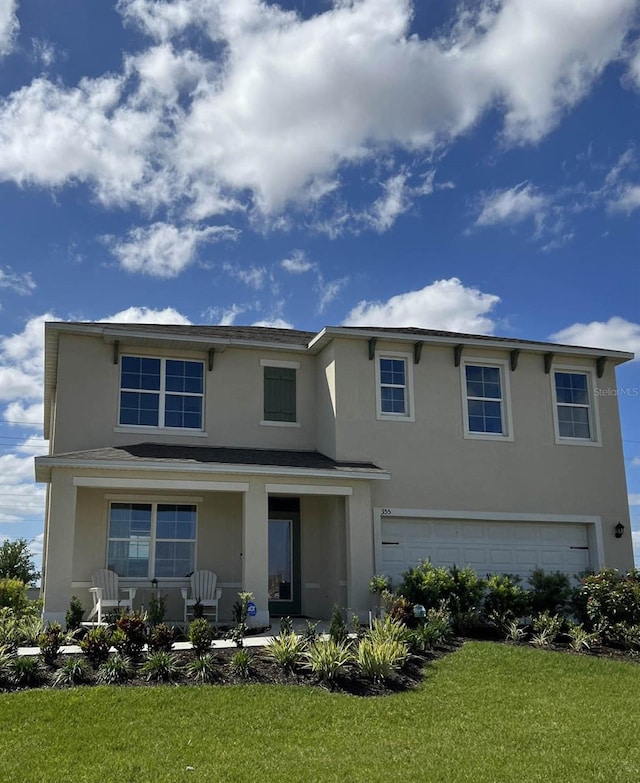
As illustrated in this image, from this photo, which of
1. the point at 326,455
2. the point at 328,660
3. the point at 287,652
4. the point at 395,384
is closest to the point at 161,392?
the point at 326,455

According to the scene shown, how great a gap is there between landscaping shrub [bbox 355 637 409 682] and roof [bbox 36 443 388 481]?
17.2 feet

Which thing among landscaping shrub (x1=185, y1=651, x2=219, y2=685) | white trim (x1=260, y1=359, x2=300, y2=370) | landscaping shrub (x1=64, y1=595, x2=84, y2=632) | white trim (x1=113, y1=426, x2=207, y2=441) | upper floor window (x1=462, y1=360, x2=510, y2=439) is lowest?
landscaping shrub (x1=185, y1=651, x2=219, y2=685)

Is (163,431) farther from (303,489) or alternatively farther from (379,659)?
(379,659)

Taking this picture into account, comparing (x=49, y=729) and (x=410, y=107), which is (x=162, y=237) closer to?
(x=410, y=107)

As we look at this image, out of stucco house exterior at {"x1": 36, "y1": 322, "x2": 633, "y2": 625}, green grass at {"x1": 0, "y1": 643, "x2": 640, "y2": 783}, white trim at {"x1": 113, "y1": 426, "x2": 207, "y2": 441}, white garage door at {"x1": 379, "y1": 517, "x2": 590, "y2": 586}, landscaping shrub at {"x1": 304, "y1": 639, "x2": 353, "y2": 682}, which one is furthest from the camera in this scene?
white garage door at {"x1": 379, "y1": 517, "x2": 590, "y2": 586}

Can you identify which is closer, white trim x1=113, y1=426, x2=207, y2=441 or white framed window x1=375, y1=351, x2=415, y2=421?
white trim x1=113, y1=426, x2=207, y2=441

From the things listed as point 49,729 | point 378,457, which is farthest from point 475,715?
point 378,457

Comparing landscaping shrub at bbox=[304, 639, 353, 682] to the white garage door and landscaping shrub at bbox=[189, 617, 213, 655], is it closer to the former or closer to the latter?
landscaping shrub at bbox=[189, 617, 213, 655]

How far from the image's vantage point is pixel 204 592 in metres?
16.3

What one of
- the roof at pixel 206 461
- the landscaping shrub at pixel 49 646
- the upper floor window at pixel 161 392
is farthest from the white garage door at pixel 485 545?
the landscaping shrub at pixel 49 646

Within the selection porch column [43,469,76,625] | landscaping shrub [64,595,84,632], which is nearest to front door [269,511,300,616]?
porch column [43,469,76,625]

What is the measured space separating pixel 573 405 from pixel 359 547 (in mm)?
6637

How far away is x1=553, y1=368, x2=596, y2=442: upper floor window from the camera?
1938 cm

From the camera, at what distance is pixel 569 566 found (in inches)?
733
